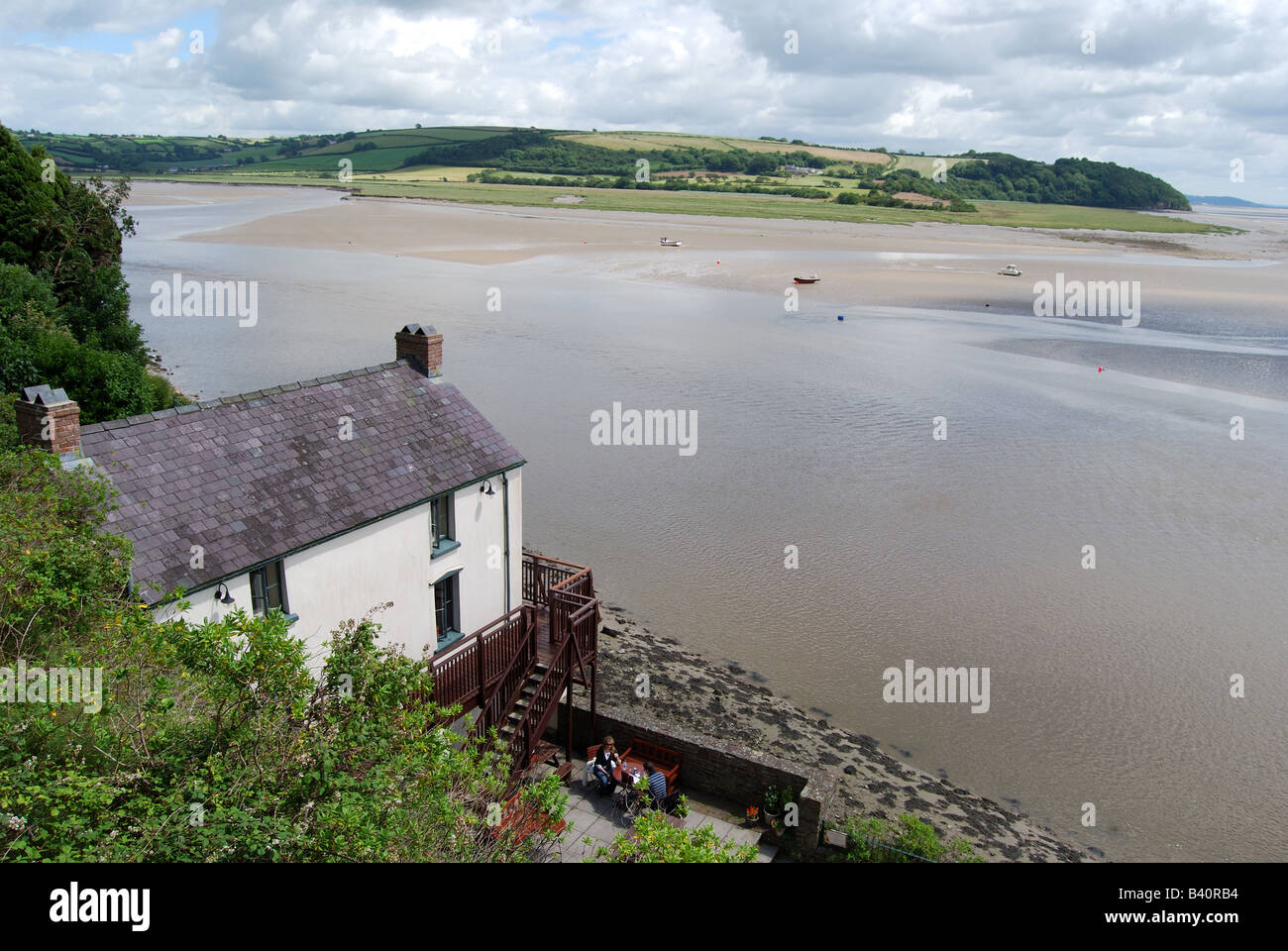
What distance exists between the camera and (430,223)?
90.8 metres

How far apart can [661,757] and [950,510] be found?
48.8ft

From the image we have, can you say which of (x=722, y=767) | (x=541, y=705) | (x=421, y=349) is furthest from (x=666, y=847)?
(x=421, y=349)

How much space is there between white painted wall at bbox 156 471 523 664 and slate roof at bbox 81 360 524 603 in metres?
0.33

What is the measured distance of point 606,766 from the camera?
546 inches

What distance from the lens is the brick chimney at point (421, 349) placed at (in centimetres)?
1639

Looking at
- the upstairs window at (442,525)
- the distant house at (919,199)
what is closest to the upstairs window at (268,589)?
the upstairs window at (442,525)

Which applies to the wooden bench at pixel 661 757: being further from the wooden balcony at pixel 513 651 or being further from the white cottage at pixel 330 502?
the white cottage at pixel 330 502

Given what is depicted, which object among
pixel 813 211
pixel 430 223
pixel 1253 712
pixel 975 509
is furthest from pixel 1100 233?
pixel 1253 712

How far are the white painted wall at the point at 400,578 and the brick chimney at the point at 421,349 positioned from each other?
2.43 m

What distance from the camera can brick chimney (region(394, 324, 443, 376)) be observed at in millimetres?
16391

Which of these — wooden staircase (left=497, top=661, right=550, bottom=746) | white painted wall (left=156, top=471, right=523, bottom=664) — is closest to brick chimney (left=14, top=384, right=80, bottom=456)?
white painted wall (left=156, top=471, right=523, bottom=664)

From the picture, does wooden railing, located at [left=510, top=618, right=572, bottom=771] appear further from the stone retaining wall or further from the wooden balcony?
the stone retaining wall

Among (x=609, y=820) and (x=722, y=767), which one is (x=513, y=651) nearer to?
(x=609, y=820)
